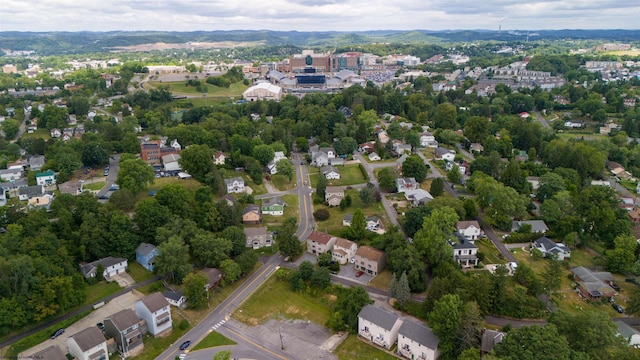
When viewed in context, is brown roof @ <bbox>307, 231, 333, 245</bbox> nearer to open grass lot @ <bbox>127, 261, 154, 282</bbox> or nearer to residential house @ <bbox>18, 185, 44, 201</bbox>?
open grass lot @ <bbox>127, 261, 154, 282</bbox>

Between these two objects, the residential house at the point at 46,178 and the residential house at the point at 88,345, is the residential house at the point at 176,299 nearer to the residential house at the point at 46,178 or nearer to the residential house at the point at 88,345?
the residential house at the point at 88,345

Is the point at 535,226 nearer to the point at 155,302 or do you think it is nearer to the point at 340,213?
the point at 340,213

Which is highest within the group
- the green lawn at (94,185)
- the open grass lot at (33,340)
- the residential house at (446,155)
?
the residential house at (446,155)

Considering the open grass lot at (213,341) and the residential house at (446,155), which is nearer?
the open grass lot at (213,341)

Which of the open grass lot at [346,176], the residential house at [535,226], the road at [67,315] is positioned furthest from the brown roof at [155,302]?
the residential house at [535,226]

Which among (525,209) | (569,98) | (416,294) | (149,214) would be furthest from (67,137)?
(569,98)

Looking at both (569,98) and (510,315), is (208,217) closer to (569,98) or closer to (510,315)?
(510,315)
